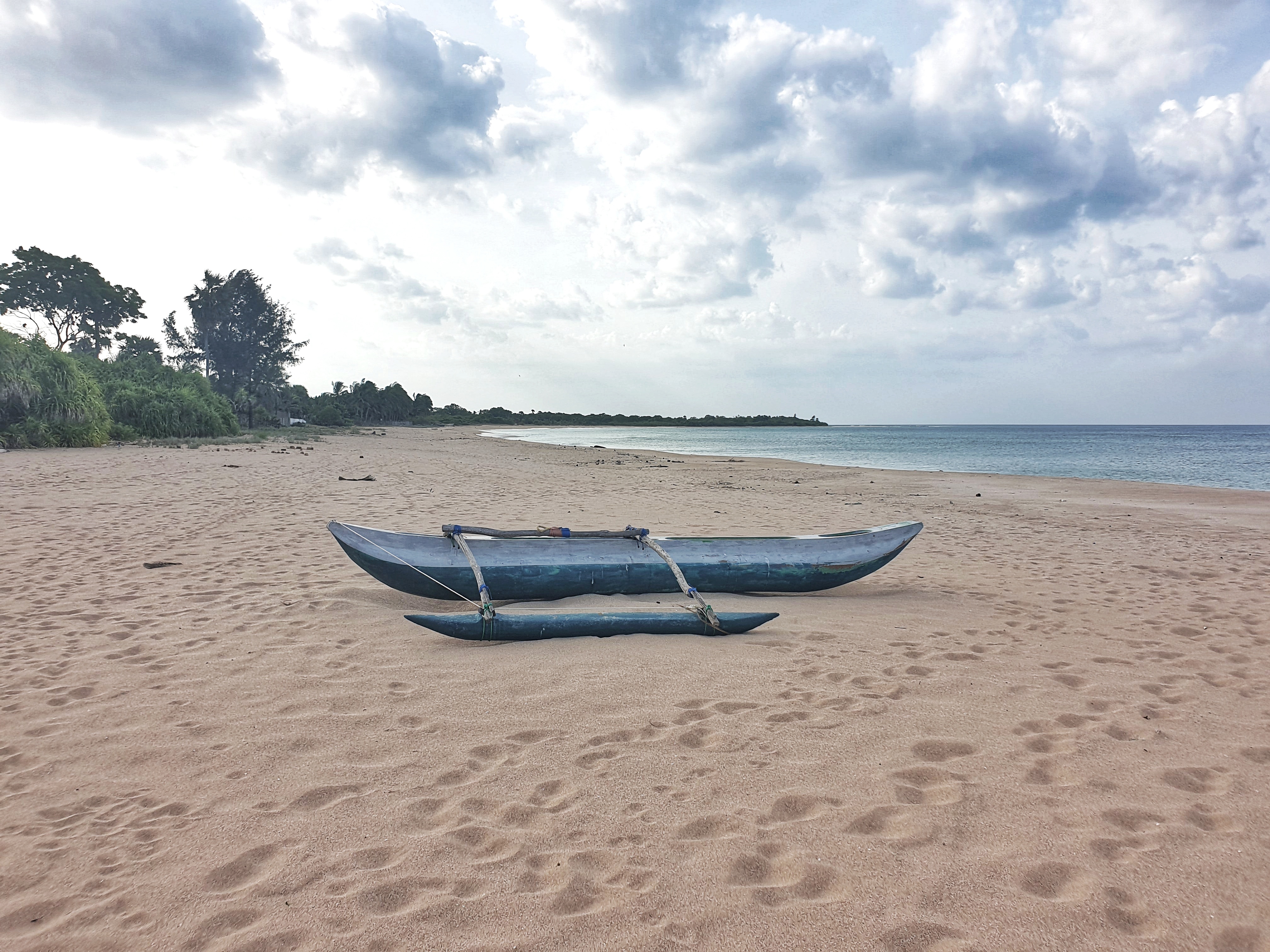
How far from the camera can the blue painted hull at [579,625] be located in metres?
4.53

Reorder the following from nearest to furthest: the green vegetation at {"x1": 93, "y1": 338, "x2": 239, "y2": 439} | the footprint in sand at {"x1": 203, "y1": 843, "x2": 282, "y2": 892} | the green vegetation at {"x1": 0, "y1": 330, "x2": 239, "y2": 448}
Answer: the footprint in sand at {"x1": 203, "y1": 843, "x2": 282, "y2": 892}, the green vegetation at {"x1": 0, "y1": 330, "x2": 239, "y2": 448}, the green vegetation at {"x1": 93, "y1": 338, "x2": 239, "y2": 439}

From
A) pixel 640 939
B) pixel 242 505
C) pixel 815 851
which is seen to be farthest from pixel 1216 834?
pixel 242 505

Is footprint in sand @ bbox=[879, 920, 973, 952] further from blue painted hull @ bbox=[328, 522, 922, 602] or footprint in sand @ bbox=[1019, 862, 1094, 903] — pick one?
blue painted hull @ bbox=[328, 522, 922, 602]

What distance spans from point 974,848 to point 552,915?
5.29 feet

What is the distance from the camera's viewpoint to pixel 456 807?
8.70ft

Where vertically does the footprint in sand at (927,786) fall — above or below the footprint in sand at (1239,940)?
above

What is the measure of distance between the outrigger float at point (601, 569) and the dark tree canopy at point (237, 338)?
48.7m

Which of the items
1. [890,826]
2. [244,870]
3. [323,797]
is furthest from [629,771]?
[244,870]

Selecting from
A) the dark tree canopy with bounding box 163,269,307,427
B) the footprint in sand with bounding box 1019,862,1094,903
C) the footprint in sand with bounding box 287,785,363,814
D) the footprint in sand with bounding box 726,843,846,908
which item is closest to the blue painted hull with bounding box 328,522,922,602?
the footprint in sand with bounding box 287,785,363,814

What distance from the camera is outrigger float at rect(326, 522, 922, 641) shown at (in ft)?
15.7

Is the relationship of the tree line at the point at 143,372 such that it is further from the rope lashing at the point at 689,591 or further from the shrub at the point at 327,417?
the rope lashing at the point at 689,591

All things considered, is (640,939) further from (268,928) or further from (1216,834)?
(1216,834)

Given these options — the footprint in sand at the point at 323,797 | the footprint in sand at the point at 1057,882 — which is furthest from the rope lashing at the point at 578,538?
the footprint in sand at the point at 1057,882

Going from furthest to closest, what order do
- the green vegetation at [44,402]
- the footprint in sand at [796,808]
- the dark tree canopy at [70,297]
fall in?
the dark tree canopy at [70,297]
the green vegetation at [44,402]
the footprint in sand at [796,808]
